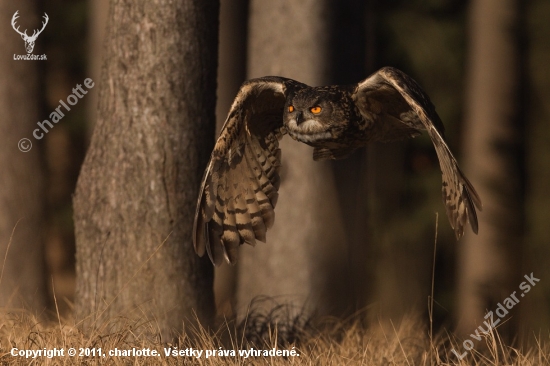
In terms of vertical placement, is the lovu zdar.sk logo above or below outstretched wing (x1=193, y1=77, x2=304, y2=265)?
above

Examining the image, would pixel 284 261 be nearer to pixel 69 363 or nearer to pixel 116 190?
pixel 116 190

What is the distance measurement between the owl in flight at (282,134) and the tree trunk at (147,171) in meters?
0.29

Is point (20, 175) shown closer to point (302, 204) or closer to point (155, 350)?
point (302, 204)

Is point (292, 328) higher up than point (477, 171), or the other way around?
point (477, 171)

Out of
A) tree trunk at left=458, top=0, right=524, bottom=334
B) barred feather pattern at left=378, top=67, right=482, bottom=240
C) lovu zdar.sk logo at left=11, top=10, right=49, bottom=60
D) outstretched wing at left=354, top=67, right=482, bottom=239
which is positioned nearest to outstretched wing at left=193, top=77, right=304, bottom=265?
→ outstretched wing at left=354, top=67, right=482, bottom=239

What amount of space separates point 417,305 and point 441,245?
1.98m

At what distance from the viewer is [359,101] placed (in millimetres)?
4781

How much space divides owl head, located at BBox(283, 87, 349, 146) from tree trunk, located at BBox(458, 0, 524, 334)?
13.6 ft

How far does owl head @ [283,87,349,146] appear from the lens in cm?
451

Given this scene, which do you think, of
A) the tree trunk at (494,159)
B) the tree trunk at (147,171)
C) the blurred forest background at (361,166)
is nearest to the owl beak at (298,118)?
the tree trunk at (147,171)

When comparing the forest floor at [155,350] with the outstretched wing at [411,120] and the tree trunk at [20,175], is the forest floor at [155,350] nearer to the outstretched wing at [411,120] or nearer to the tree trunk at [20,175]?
the outstretched wing at [411,120]

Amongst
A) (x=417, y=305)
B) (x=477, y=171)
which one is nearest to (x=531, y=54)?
(x=477, y=171)

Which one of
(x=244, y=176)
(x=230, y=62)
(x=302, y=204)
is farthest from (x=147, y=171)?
(x=230, y=62)

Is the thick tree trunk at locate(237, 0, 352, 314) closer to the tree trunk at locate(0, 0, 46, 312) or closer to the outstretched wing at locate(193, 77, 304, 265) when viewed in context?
the outstretched wing at locate(193, 77, 304, 265)
